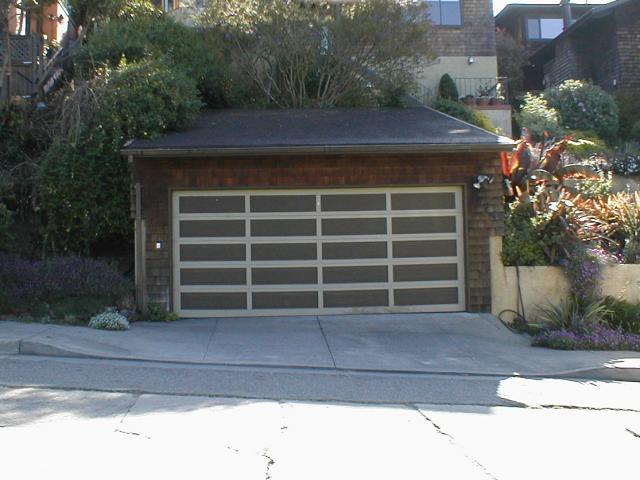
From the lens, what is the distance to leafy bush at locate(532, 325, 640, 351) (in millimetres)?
9773

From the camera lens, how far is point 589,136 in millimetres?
18047

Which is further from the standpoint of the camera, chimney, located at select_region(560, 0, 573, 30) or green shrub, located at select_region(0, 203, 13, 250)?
chimney, located at select_region(560, 0, 573, 30)

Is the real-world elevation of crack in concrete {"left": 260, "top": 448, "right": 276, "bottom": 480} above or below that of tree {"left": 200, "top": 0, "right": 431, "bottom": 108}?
below

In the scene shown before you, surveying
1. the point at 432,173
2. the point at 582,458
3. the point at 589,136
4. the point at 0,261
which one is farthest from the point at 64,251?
the point at 589,136

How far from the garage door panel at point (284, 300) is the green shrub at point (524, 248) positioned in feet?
11.3

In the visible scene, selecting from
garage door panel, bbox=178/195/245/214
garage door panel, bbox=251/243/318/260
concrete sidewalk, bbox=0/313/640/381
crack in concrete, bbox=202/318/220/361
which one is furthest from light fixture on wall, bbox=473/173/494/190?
crack in concrete, bbox=202/318/220/361

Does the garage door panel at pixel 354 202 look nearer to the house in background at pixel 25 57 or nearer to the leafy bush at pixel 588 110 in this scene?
the house in background at pixel 25 57

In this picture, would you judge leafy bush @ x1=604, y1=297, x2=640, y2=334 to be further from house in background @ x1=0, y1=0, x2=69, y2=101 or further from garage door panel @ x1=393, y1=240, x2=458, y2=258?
house in background @ x1=0, y1=0, x2=69, y2=101

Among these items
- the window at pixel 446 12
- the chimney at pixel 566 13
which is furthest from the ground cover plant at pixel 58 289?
the chimney at pixel 566 13

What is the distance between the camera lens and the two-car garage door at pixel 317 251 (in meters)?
11.4

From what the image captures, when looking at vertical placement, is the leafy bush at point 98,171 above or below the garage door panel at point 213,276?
above

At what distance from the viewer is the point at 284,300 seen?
1149 cm

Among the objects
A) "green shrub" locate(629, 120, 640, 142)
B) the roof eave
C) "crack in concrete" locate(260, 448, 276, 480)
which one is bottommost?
"crack in concrete" locate(260, 448, 276, 480)

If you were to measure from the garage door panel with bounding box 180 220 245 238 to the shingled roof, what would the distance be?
130cm
